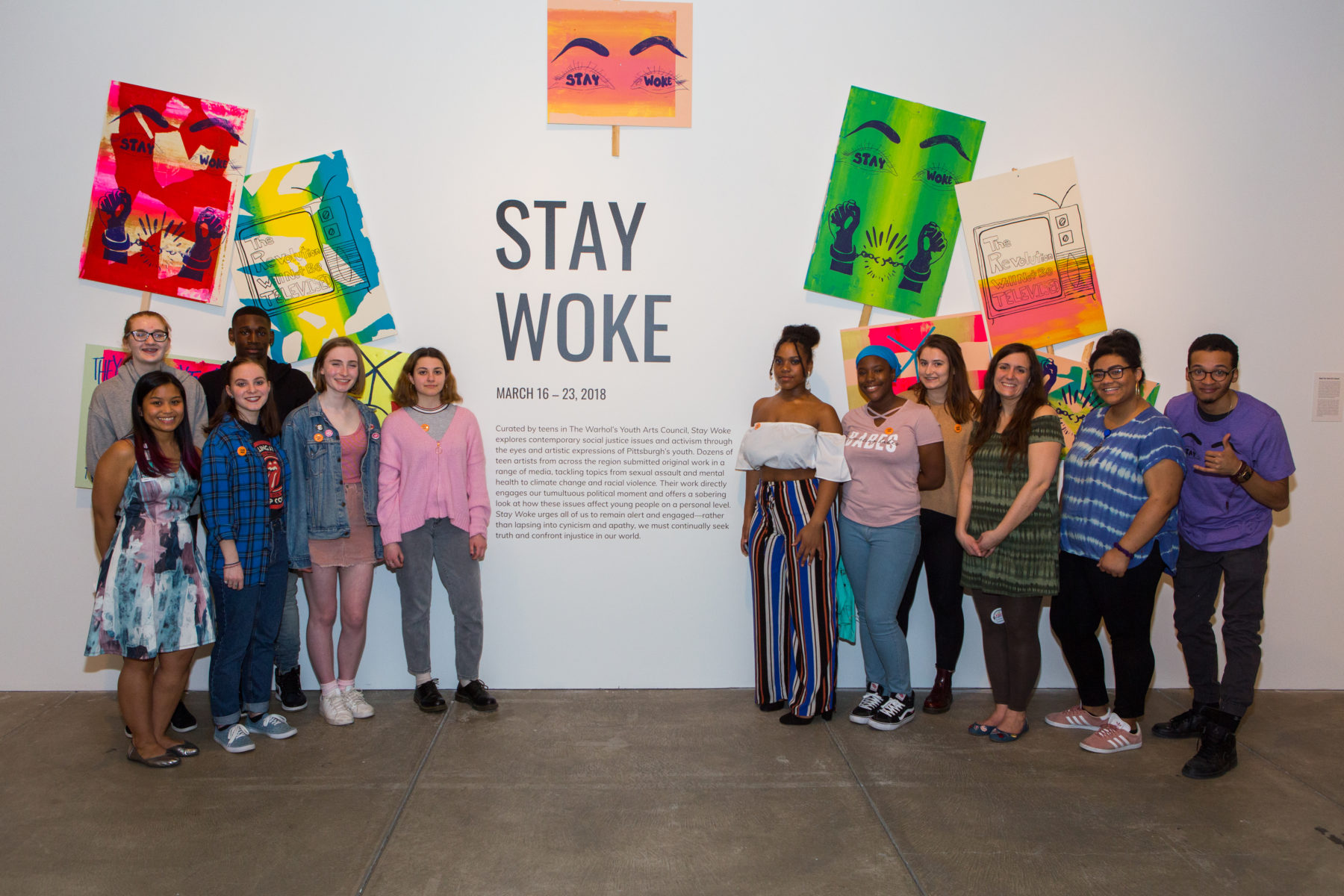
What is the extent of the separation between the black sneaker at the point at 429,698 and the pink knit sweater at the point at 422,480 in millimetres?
734

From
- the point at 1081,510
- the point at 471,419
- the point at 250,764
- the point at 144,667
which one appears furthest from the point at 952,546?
the point at 144,667

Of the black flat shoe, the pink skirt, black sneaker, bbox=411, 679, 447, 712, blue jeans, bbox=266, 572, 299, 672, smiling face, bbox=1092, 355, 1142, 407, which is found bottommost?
the black flat shoe

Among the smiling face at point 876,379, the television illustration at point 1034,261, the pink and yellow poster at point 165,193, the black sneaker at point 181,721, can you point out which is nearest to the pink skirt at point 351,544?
the black sneaker at point 181,721

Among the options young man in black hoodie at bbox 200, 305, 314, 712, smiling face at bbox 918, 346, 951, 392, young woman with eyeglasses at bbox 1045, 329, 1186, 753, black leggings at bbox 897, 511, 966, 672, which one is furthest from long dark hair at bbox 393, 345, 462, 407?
young woman with eyeglasses at bbox 1045, 329, 1186, 753

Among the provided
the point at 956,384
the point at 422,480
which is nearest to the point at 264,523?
the point at 422,480

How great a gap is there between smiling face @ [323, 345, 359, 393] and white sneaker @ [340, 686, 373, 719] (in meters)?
1.38

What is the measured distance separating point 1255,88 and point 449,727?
4.81 metres

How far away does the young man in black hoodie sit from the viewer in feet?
11.8

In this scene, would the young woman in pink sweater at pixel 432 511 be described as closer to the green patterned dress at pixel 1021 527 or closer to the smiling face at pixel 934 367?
the smiling face at pixel 934 367

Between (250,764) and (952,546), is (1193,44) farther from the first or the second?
(250,764)

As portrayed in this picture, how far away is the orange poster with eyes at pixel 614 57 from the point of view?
3.81 meters

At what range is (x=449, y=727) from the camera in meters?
3.54

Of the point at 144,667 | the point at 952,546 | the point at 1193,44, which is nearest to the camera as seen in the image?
the point at 144,667

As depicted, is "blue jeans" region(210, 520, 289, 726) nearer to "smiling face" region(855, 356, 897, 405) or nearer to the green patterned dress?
"smiling face" region(855, 356, 897, 405)
